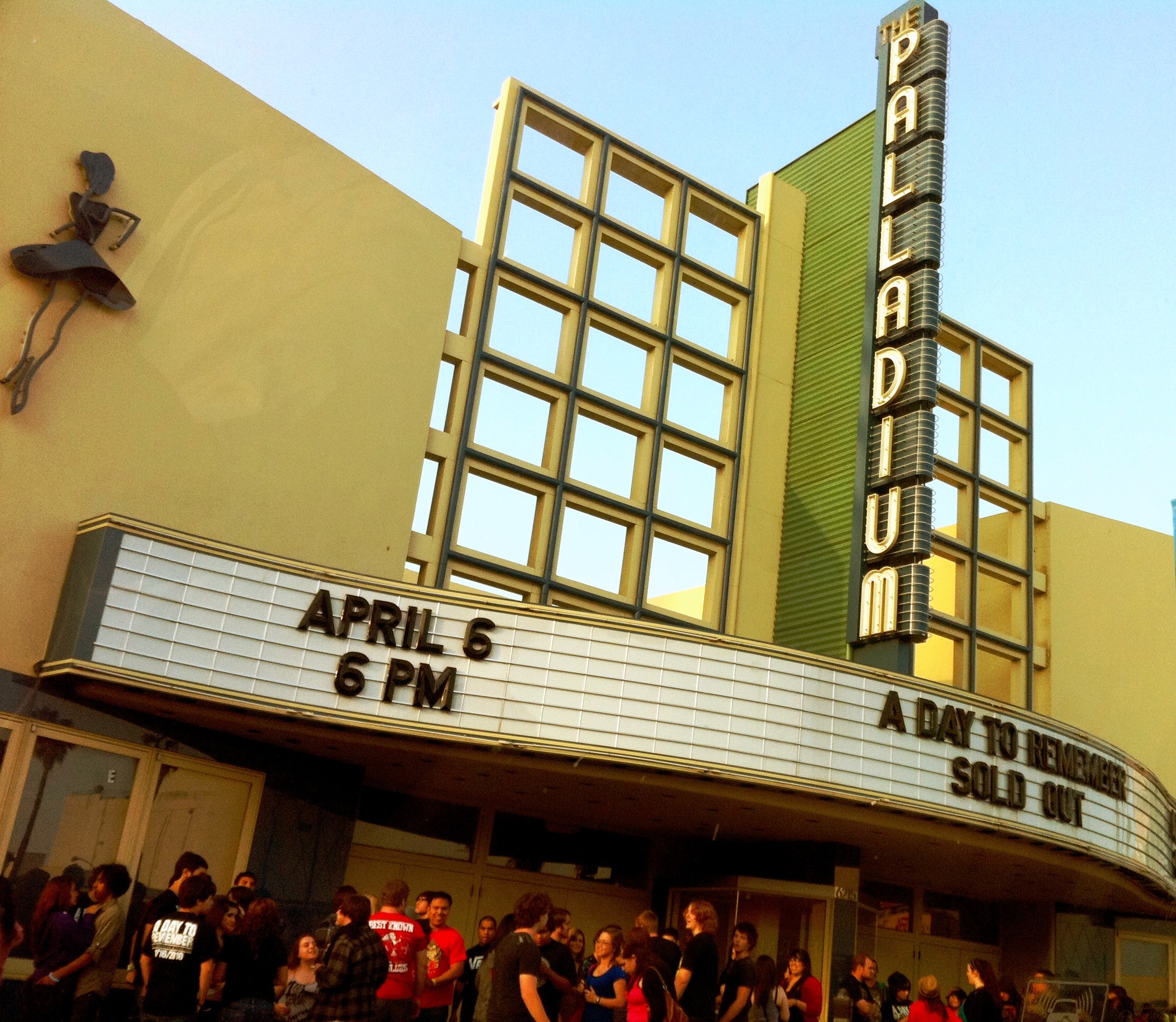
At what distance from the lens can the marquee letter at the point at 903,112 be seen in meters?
21.6

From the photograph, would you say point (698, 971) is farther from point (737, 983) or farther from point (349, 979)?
point (349, 979)

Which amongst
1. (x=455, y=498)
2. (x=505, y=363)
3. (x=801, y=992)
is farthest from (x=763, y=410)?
(x=801, y=992)

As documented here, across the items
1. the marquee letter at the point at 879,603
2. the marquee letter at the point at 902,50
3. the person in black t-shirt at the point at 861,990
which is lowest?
the person in black t-shirt at the point at 861,990

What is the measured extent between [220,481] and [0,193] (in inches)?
168

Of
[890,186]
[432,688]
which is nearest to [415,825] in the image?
[432,688]

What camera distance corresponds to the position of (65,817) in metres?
13.8

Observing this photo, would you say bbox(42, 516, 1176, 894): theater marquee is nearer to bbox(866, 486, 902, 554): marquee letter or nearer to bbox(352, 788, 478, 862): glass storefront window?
bbox(866, 486, 902, 554): marquee letter

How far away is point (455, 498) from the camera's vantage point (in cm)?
1859

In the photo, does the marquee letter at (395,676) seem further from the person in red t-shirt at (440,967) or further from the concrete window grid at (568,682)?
the person in red t-shirt at (440,967)

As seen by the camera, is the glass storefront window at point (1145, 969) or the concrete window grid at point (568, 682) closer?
the concrete window grid at point (568, 682)

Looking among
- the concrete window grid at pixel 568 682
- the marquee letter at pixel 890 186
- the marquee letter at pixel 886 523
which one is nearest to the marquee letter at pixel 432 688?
the concrete window grid at pixel 568 682

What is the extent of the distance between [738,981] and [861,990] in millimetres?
3413

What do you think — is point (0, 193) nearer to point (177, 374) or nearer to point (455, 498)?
point (177, 374)

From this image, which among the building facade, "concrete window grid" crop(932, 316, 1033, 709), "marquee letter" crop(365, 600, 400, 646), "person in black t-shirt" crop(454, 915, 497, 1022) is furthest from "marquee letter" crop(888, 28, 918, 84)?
"person in black t-shirt" crop(454, 915, 497, 1022)
